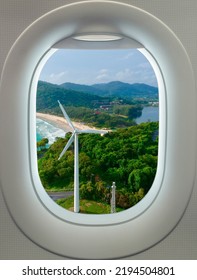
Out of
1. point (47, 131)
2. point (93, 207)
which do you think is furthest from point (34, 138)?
point (93, 207)

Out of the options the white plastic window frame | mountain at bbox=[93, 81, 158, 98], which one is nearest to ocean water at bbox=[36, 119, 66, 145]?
mountain at bbox=[93, 81, 158, 98]

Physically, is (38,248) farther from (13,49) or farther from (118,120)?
(118,120)

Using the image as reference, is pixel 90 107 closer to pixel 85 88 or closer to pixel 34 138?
pixel 85 88

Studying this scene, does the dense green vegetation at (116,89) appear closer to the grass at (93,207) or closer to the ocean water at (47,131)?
the ocean water at (47,131)

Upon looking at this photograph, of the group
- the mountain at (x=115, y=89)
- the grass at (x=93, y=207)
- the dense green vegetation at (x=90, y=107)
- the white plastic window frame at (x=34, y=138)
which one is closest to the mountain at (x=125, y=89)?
the mountain at (x=115, y=89)

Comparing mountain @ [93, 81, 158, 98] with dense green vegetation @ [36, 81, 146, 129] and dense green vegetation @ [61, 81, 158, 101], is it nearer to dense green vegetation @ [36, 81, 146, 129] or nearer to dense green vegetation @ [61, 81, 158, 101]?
dense green vegetation @ [61, 81, 158, 101]
